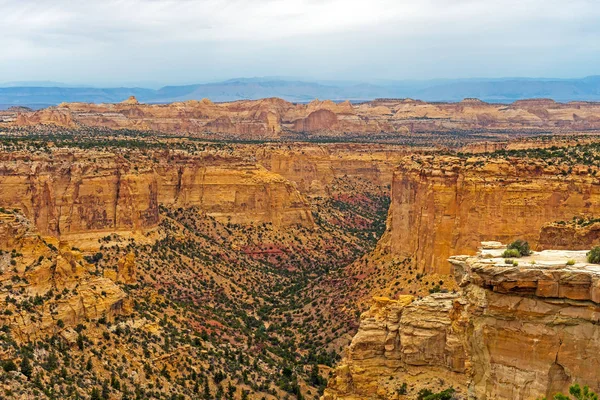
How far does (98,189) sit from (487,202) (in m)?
33.7

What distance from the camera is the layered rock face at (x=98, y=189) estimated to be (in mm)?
62719

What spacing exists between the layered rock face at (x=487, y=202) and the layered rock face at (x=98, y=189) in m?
25.5

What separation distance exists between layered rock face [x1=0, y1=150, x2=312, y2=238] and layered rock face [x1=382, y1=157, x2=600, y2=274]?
2554 centimetres

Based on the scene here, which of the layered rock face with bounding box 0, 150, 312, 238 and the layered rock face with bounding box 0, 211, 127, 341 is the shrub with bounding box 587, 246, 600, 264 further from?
the layered rock face with bounding box 0, 150, 312, 238

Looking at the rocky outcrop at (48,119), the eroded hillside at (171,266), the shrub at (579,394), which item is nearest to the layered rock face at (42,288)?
the eroded hillside at (171,266)

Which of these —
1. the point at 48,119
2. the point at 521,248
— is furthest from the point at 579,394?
the point at 48,119

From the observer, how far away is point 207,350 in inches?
1871

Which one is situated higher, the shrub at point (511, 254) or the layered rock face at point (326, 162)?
the shrub at point (511, 254)

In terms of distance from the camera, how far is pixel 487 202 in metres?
49.9

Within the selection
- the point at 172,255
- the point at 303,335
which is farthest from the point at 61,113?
the point at 303,335

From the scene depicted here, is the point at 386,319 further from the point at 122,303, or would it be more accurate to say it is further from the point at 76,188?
the point at 76,188

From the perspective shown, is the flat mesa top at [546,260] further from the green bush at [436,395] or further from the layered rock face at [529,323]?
the green bush at [436,395]

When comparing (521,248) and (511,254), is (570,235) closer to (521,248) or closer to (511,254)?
(521,248)

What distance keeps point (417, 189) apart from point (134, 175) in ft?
84.6
